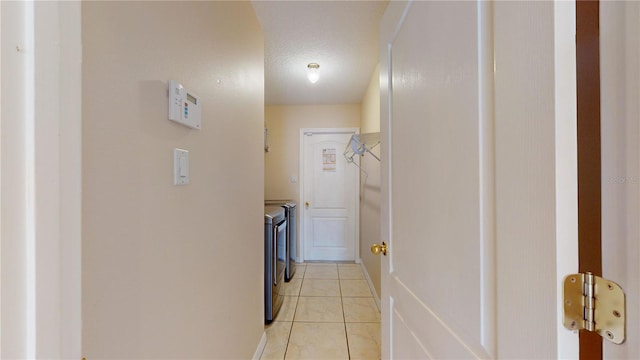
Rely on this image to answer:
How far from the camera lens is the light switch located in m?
0.82

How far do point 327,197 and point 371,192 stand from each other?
39.0 inches

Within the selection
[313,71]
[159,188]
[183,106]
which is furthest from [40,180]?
[313,71]

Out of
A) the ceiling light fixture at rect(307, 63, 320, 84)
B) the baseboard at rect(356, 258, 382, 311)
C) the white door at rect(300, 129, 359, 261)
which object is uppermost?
the ceiling light fixture at rect(307, 63, 320, 84)

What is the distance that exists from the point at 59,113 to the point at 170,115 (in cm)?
44

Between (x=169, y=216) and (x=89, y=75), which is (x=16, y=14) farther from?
(x=169, y=216)

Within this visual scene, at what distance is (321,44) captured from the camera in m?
2.12

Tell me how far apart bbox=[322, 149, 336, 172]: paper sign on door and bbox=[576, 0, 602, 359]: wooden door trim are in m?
3.49

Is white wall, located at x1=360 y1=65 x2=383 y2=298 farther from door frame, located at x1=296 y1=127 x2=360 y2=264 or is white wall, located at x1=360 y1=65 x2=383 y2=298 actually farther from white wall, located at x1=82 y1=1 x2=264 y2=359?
white wall, located at x1=82 y1=1 x2=264 y2=359

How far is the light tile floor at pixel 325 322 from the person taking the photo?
182cm

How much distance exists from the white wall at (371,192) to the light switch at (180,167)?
198 cm

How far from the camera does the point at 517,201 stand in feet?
1.47

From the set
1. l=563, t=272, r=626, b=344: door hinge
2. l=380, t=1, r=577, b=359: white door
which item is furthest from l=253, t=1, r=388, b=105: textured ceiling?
l=563, t=272, r=626, b=344: door hinge

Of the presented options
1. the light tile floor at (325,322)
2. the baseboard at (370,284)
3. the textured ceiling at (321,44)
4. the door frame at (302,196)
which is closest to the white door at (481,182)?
the textured ceiling at (321,44)

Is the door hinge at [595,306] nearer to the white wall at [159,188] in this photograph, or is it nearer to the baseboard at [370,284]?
the white wall at [159,188]
